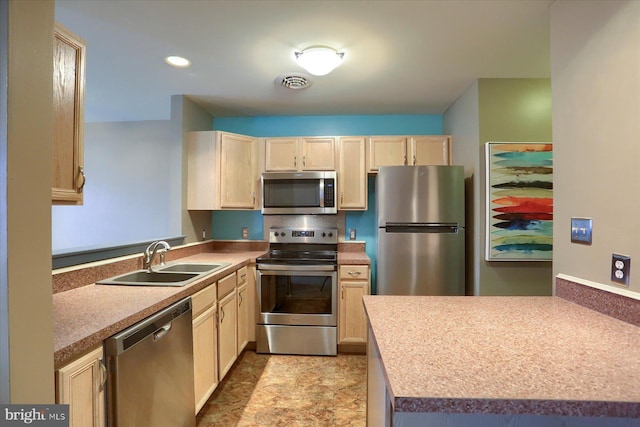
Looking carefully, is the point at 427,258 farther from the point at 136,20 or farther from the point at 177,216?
the point at 136,20

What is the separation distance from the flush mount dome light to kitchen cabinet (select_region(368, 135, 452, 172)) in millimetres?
1125

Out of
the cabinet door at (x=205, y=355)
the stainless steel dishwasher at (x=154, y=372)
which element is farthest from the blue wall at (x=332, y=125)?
the stainless steel dishwasher at (x=154, y=372)

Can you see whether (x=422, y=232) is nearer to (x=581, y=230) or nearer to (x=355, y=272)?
(x=355, y=272)

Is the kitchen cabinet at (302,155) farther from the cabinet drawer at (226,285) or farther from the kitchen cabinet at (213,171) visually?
the cabinet drawer at (226,285)

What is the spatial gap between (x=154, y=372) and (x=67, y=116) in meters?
1.15

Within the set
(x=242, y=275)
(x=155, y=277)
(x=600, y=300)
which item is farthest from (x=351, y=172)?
(x=600, y=300)

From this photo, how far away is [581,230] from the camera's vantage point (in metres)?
1.31

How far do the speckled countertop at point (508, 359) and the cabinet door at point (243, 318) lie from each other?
1609 mm

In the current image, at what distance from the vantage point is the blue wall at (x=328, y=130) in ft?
10.8

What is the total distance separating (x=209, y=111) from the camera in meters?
3.24

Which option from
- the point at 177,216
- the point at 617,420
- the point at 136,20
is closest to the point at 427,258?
the point at 617,420

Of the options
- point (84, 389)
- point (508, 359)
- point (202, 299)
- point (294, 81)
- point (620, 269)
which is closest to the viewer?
point (508, 359)

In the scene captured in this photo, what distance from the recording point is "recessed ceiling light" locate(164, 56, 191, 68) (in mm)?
2135

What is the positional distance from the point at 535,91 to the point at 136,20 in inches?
113
